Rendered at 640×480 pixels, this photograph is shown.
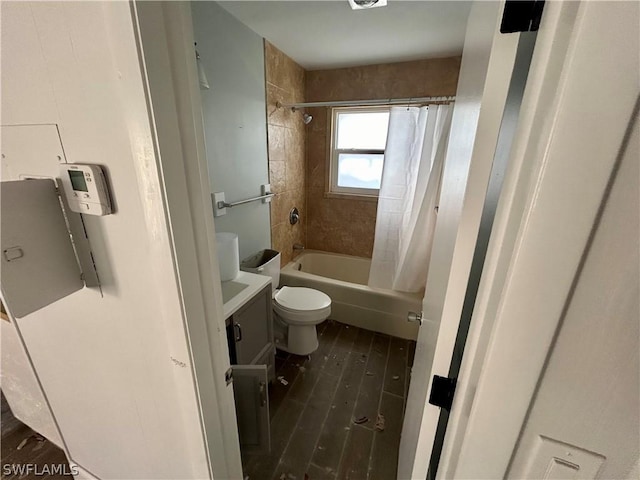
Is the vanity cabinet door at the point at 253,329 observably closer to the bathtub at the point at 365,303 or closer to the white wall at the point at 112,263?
the white wall at the point at 112,263

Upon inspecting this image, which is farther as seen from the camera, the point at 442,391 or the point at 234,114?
the point at 234,114

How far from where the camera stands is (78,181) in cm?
58

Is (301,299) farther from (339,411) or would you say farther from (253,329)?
(339,411)

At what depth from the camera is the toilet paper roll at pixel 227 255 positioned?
145cm

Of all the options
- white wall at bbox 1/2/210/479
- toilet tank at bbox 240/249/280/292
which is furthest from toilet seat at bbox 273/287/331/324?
white wall at bbox 1/2/210/479

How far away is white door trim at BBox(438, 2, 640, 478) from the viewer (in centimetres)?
26

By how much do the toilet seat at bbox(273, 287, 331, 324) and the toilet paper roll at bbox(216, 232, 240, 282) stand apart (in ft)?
1.62

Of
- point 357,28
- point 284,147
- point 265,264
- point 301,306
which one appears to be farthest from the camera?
point 284,147

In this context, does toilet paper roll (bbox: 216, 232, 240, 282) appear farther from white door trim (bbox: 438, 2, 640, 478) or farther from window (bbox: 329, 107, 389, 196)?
window (bbox: 329, 107, 389, 196)

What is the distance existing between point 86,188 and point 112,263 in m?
0.20

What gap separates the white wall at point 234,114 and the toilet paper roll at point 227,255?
0.38 meters

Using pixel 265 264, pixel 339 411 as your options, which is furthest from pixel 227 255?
pixel 339 411

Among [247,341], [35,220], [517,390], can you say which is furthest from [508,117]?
[247,341]

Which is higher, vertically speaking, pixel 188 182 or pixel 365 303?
pixel 188 182
